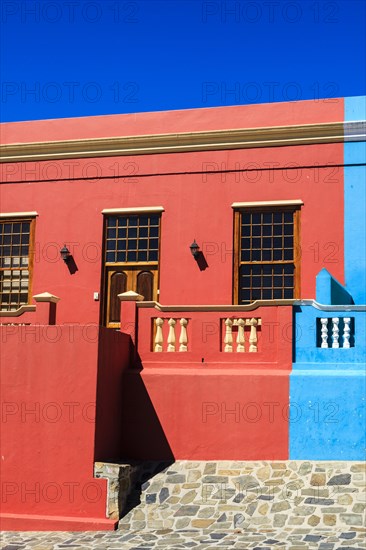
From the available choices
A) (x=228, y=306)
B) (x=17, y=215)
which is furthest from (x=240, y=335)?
(x=17, y=215)

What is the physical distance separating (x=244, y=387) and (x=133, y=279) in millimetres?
3851

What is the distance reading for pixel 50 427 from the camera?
988cm

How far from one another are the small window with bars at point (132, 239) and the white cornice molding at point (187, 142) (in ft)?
3.96

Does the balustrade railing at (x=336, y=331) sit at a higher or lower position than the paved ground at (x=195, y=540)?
higher

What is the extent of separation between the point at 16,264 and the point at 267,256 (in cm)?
460

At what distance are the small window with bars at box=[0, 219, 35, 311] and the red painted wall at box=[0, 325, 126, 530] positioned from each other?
374 centimetres

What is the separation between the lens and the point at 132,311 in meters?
11.1

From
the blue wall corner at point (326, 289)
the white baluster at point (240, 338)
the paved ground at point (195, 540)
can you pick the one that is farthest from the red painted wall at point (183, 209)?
the paved ground at point (195, 540)

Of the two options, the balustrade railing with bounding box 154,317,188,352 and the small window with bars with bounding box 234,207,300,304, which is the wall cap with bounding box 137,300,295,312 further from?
the small window with bars with bounding box 234,207,300,304

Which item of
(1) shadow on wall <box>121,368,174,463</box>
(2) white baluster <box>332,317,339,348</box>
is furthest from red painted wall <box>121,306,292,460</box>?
(2) white baluster <box>332,317,339,348</box>

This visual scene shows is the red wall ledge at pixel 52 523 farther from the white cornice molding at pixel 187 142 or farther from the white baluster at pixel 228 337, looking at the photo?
the white cornice molding at pixel 187 142

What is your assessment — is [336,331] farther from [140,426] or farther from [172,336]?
[140,426]

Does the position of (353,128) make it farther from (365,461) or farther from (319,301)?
(365,461)

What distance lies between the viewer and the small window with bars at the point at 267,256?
12.7 meters
